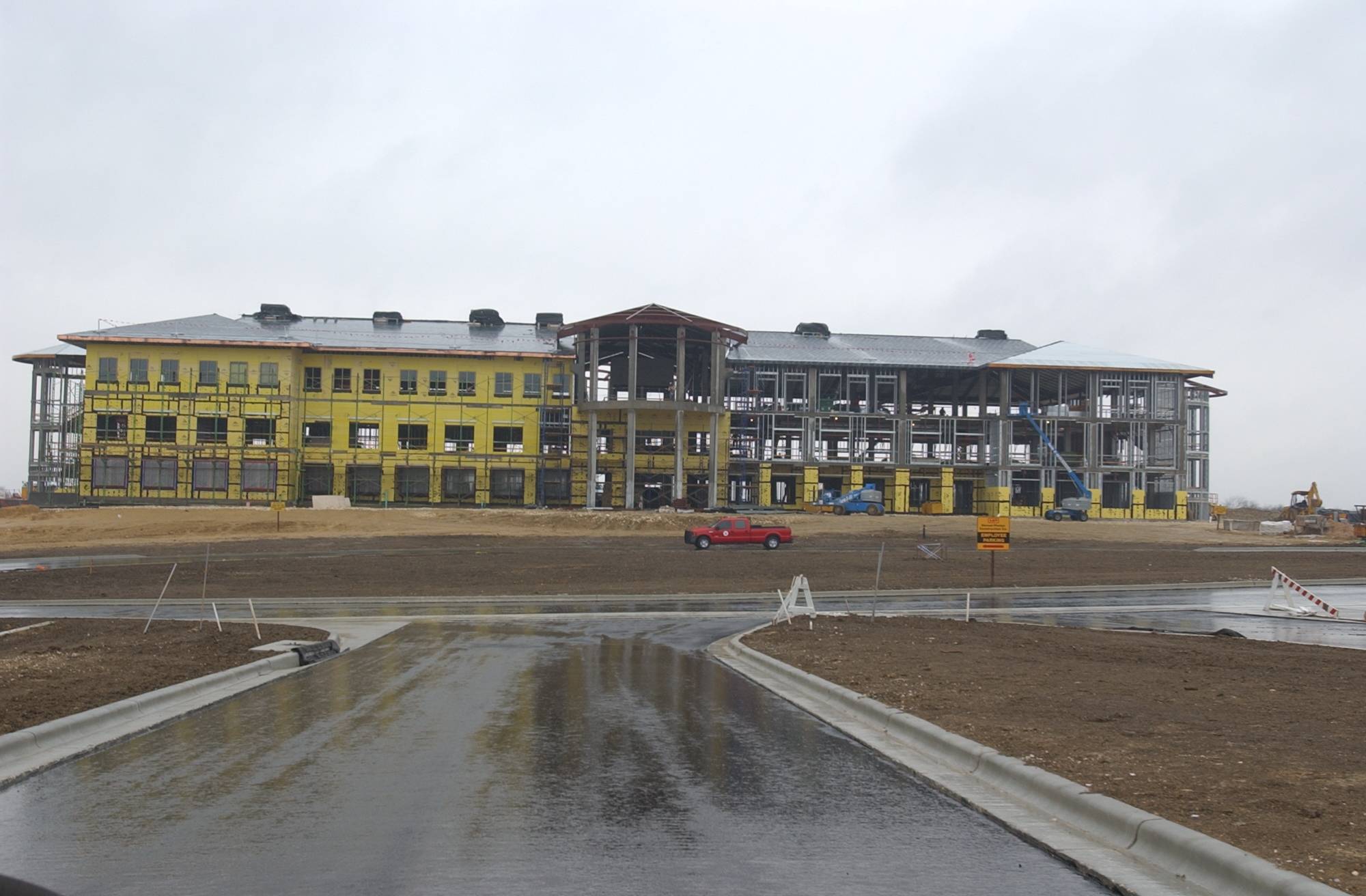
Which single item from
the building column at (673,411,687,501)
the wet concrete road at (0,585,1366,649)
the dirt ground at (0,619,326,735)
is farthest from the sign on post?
the building column at (673,411,687,501)

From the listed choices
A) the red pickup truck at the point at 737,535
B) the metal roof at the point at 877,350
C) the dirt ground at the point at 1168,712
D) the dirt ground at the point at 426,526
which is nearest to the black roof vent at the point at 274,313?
the dirt ground at the point at 426,526

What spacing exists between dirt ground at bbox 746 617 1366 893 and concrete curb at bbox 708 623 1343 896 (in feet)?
0.75

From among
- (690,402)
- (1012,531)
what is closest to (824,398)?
(690,402)

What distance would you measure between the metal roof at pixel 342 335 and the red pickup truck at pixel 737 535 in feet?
99.2

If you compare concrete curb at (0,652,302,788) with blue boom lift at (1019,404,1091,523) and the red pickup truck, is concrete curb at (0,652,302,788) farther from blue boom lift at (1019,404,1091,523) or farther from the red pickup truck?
blue boom lift at (1019,404,1091,523)

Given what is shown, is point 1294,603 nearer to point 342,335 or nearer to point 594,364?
point 594,364

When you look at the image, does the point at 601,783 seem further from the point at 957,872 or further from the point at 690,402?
the point at 690,402

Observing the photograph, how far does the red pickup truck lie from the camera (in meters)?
50.8

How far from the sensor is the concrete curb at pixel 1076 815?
5.57 meters

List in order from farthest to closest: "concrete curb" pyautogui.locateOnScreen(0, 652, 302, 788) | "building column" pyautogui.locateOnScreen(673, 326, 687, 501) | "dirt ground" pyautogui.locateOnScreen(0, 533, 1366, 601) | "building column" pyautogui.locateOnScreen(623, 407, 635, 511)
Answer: "building column" pyautogui.locateOnScreen(623, 407, 635, 511)
"building column" pyautogui.locateOnScreen(673, 326, 687, 501)
"dirt ground" pyautogui.locateOnScreen(0, 533, 1366, 601)
"concrete curb" pyautogui.locateOnScreen(0, 652, 302, 788)

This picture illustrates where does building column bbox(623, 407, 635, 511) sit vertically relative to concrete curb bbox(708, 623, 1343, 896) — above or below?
above

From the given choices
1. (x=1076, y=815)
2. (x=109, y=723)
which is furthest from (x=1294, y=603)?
(x=109, y=723)

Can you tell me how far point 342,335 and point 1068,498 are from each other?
180 ft

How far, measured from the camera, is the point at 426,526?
197 ft
